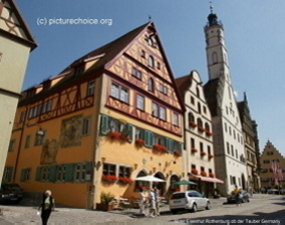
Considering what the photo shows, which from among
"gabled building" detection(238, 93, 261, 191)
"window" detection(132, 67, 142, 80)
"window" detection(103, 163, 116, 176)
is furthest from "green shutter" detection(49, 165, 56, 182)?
"gabled building" detection(238, 93, 261, 191)

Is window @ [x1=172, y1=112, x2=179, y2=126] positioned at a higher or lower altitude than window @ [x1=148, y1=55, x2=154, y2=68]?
lower

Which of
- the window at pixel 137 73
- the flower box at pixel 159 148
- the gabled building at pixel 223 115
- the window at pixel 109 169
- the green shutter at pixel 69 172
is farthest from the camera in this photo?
the gabled building at pixel 223 115

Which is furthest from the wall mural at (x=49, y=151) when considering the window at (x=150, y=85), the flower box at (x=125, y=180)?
the window at (x=150, y=85)

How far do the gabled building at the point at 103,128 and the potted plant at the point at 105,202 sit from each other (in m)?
0.43

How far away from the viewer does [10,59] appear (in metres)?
13.9

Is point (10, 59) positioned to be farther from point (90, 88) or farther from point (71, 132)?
point (71, 132)

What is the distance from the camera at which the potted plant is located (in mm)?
15664

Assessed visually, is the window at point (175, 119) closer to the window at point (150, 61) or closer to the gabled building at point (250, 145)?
the window at point (150, 61)

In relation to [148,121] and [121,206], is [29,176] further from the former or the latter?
[148,121]

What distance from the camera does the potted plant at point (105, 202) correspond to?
617 inches

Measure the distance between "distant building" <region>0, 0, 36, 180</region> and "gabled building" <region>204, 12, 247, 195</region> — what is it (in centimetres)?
2852

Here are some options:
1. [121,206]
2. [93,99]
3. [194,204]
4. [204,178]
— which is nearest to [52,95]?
[93,99]

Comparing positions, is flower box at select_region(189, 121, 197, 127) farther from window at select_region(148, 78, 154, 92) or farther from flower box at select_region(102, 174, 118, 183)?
flower box at select_region(102, 174, 118, 183)

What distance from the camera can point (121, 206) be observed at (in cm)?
1738
